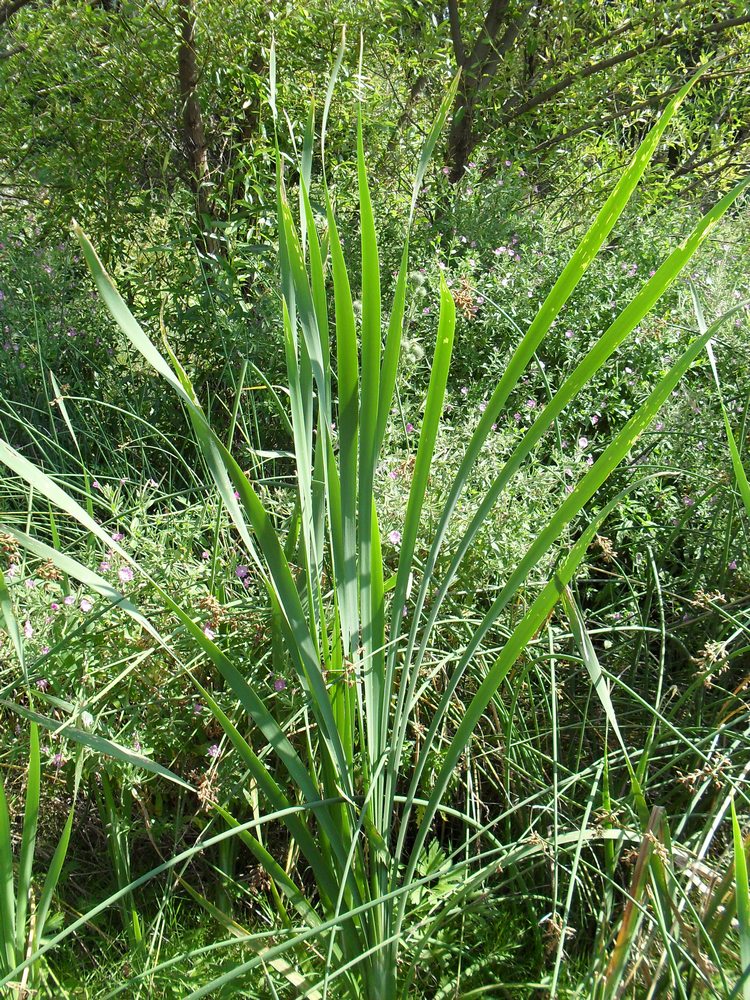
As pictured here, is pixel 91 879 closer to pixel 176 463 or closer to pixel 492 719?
pixel 492 719

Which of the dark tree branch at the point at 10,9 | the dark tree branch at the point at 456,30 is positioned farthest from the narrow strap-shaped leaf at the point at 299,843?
the dark tree branch at the point at 10,9

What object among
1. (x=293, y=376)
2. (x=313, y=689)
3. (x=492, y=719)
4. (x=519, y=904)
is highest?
(x=293, y=376)

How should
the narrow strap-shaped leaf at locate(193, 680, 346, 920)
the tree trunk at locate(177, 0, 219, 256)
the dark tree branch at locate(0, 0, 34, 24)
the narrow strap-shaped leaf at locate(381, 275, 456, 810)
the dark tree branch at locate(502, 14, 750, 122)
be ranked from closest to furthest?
the narrow strap-shaped leaf at locate(381, 275, 456, 810) → the narrow strap-shaped leaf at locate(193, 680, 346, 920) → the tree trunk at locate(177, 0, 219, 256) → the dark tree branch at locate(502, 14, 750, 122) → the dark tree branch at locate(0, 0, 34, 24)

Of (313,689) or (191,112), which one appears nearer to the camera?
(313,689)

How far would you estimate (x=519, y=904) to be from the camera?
5.26ft

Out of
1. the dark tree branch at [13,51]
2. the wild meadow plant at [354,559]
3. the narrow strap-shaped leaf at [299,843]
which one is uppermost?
the dark tree branch at [13,51]

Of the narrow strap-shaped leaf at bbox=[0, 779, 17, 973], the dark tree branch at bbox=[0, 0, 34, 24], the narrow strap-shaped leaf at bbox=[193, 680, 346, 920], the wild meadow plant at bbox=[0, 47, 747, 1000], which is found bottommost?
the narrow strap-shaped leaf at bbox=[0, 779, 17, 973]

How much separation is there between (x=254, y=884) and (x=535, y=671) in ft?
2.40

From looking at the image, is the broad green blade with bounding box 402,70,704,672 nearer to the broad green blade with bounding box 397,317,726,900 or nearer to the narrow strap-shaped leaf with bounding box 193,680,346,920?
the broad green blade with bounding box 397,317,726,900

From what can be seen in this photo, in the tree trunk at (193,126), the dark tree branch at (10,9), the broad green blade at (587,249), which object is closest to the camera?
the broad green blade at (587,249)

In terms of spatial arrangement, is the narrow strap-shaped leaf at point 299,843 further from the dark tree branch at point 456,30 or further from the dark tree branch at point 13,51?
the dark tree branch at point 13,51

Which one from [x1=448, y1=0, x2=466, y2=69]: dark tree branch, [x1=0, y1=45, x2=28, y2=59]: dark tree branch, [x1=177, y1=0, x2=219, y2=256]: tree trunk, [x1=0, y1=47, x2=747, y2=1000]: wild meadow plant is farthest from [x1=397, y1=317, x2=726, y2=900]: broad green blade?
[x1=0, y1=45, x2=28, y2=59]: dark tree branch

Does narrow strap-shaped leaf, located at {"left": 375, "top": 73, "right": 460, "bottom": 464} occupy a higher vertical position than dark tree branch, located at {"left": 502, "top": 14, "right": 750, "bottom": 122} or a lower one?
lower

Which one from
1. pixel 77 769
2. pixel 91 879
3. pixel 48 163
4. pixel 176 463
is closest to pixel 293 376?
pixel 77 769
